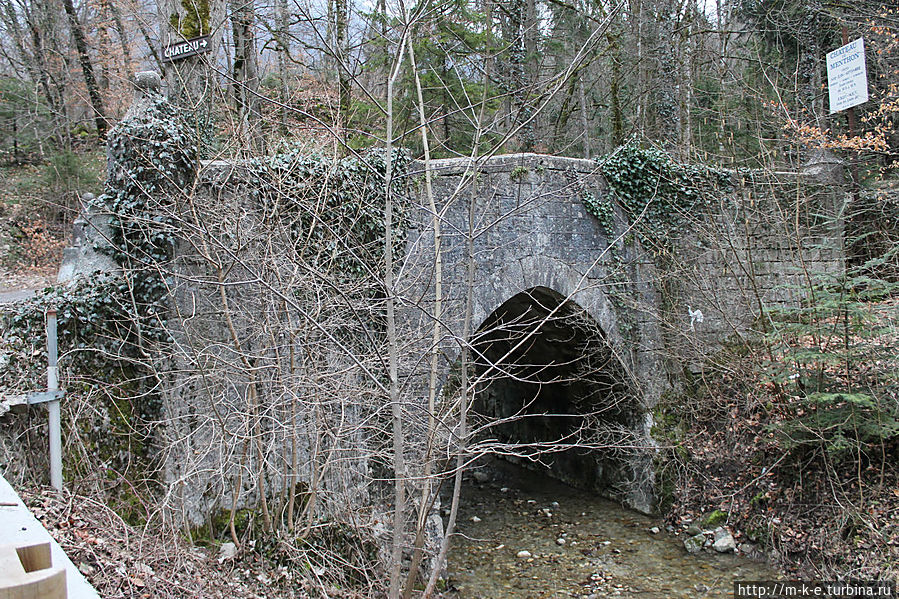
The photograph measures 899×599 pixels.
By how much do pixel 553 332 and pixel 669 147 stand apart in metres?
3.83

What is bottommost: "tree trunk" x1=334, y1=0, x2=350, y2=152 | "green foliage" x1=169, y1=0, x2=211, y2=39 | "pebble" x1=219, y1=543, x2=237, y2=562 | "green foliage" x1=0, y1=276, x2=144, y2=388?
"pebble" x1=219, y1=543, x2=237, y2=562

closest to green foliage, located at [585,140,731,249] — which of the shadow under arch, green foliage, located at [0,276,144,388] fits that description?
the shadow under arch

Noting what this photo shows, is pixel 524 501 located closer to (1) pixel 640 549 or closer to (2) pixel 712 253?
(1) pixel 640 549

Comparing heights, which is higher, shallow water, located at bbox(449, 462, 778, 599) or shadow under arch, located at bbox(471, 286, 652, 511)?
shadow under arch, located at bbox(471, 286, 652, 511)

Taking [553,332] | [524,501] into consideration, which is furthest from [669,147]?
[524,501]

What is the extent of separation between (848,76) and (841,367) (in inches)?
127

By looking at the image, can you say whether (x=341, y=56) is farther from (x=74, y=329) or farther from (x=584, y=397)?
(x=584, y=397)

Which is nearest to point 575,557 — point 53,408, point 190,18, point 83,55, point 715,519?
point 715,519

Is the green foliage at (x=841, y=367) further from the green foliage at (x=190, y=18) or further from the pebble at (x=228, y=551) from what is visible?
the green foliage at (x=190, y=18)

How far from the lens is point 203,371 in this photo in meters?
4.14

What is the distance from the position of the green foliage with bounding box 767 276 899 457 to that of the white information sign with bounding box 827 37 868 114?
220 centimetres

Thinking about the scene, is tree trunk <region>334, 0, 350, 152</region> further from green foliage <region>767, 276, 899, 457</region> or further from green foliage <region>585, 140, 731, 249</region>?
green foliage <region>767, 276, 899, 457</region>

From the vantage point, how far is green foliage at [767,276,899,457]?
5594mm

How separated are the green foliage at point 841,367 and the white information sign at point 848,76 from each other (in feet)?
7.23
